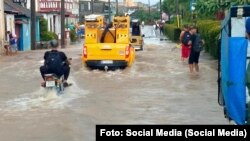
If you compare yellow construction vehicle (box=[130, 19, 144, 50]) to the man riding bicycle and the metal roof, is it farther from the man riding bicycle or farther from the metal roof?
the man riding bicycle

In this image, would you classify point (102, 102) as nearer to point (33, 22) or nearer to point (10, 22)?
point (10, 22)

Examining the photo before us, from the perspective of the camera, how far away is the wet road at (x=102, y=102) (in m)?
11.0

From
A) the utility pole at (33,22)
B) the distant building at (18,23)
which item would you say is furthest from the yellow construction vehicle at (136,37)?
the distant building at (18,23)

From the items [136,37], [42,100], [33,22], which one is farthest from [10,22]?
[42,100]

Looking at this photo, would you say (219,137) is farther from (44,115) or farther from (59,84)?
(59,84)

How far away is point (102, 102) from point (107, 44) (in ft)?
24.7

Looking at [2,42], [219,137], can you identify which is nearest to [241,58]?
[219,137]

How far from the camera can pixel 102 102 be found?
1405cm

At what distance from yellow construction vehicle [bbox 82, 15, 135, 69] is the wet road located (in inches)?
14.8

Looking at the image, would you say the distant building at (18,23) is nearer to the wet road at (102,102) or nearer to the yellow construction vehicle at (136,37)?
the yellow construction vehicle at (136,37)

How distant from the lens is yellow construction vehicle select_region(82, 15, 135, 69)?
2122 centimetres

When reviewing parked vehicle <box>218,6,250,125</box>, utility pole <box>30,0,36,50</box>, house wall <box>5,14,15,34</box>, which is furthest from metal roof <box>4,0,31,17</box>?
parked vehicle <box>218,6,250,125</box>

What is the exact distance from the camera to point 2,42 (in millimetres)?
32031

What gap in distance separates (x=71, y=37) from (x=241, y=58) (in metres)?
49.5
